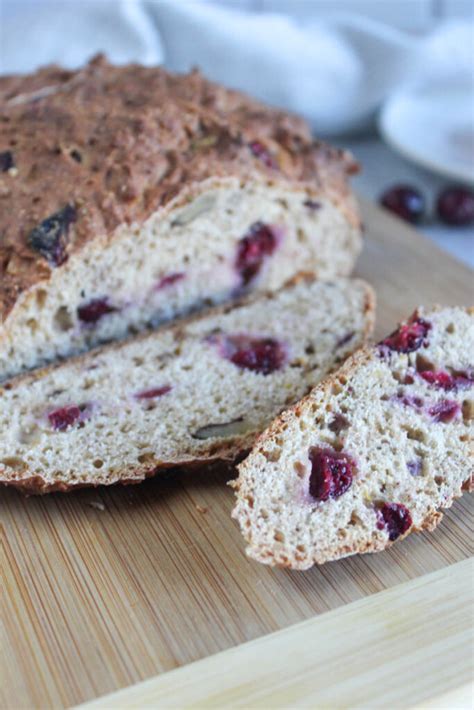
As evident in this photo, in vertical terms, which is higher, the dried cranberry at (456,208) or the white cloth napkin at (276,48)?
the white cloth napkin at (276,48)

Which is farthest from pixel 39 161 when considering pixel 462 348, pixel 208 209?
pixel 462 348

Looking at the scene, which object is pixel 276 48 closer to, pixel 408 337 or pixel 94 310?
pixel 94 310

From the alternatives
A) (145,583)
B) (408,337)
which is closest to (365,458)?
(408,337)

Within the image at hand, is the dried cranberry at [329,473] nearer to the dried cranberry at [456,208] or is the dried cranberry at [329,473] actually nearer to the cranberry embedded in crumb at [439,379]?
the cranberry embedded in crumb at [439,379]

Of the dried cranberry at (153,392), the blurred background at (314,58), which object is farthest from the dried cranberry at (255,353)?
the blurred background at (314,58)

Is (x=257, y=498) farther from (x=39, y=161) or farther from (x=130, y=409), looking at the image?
(x=39, y=161)

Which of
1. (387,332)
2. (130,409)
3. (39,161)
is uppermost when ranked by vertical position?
(39,161)
